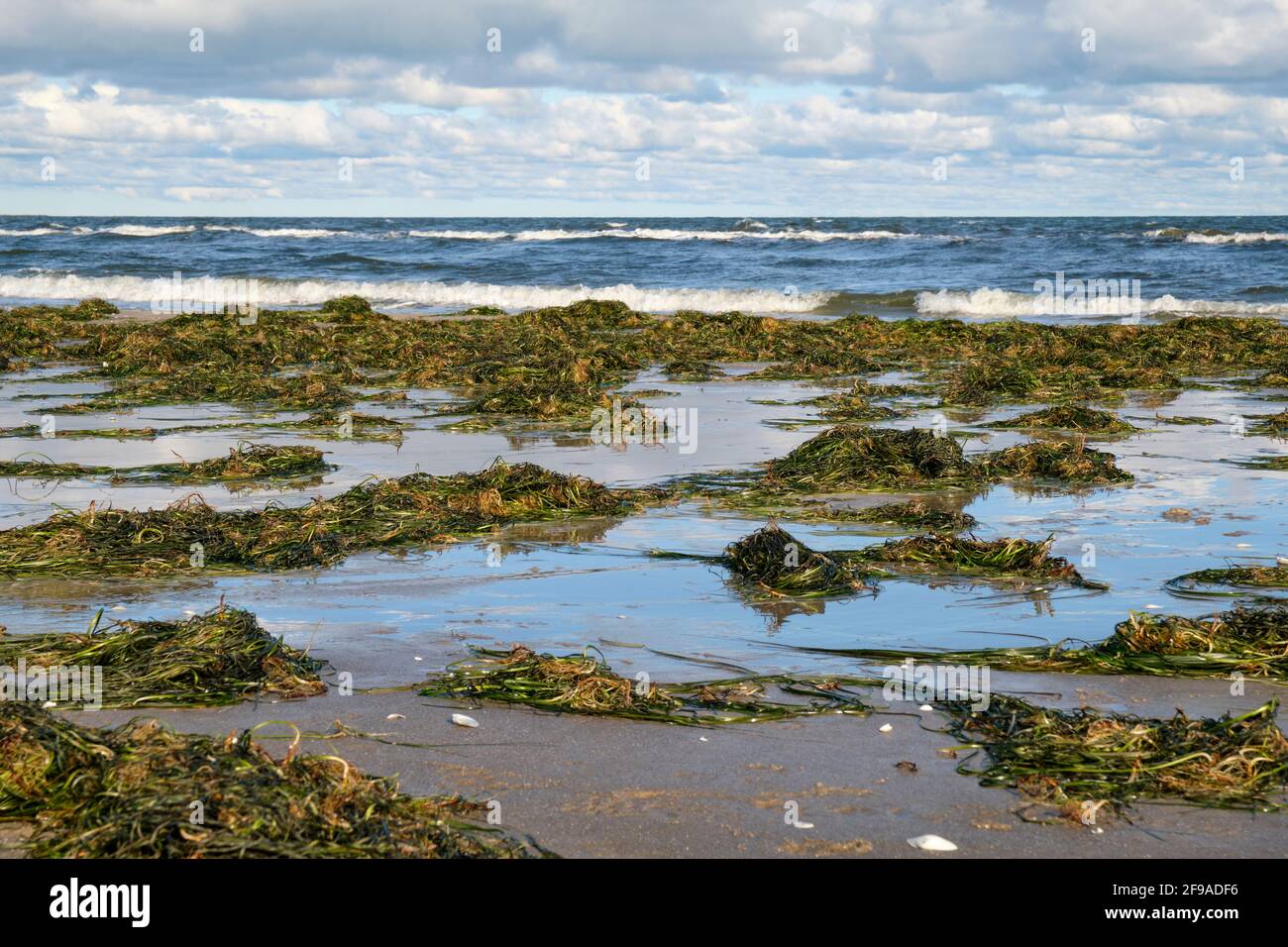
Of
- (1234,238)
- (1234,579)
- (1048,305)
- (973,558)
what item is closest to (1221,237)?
(1234,238)

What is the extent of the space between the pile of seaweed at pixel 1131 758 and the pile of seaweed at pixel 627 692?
562mm

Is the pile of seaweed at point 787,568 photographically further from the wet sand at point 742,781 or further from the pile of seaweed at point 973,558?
the wet sand at point 742,781

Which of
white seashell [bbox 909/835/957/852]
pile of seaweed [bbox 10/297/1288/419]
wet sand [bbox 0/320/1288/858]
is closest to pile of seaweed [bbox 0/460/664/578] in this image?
wet sand [bbox 0/320/1288/858]

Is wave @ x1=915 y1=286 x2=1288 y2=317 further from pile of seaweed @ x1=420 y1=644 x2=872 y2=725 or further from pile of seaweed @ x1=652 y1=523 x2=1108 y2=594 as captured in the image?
pile of seaweed @ x1=420 y1=644 x2=872 y2=725

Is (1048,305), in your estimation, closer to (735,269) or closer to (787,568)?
(735,269)

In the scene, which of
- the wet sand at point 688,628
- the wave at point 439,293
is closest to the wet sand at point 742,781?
the wet sand at point 688,628

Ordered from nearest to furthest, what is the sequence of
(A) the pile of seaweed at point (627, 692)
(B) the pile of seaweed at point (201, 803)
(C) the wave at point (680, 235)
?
(B) the pile of seaweed at point (201, 803) < (A) the pile of seaweed at point (627, 692) < (C) the wave at point (680, 235)

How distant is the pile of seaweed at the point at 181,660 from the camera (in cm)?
454

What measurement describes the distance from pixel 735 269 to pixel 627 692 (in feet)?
111

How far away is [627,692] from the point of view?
14.8 feet

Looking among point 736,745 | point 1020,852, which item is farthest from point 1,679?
point 1020,852

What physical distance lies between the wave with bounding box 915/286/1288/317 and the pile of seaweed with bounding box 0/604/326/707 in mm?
22494

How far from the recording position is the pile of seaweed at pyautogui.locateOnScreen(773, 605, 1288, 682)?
4836 mm
